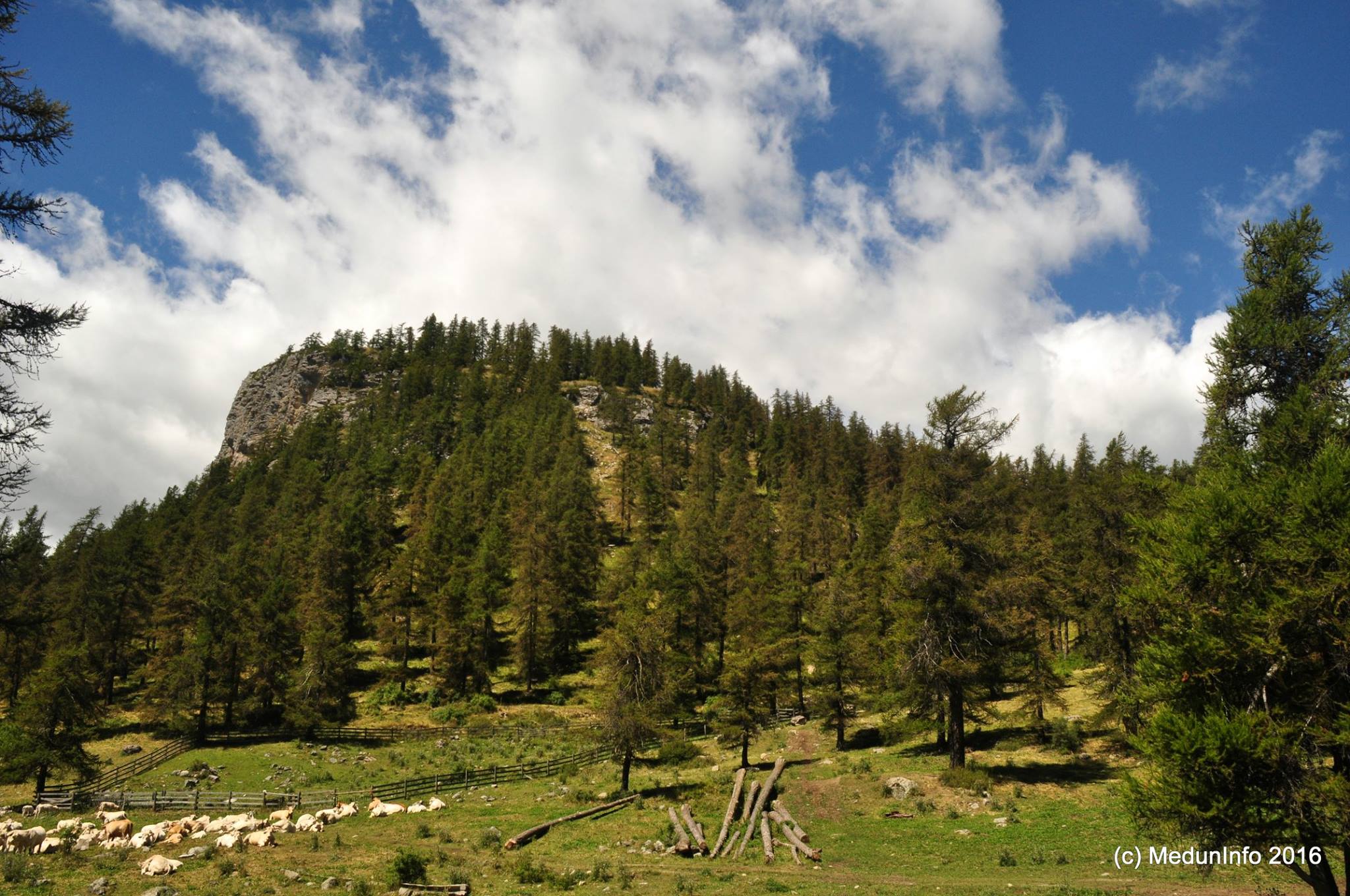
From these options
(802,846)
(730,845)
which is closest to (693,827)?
(730,845)

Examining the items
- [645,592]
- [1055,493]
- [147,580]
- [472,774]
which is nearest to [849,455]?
[1055,493]

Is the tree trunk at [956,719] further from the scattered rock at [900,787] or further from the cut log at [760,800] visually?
the cut log at [760,800]

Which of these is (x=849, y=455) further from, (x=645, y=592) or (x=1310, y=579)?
(x=1310, y=579)

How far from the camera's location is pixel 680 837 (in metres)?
23.6

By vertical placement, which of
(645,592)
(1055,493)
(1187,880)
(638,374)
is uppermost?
(638,374)

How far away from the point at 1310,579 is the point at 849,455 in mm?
106366

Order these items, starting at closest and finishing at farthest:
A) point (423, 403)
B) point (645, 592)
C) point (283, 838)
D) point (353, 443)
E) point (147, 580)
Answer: point (283, 838) → point (645, 592) → point (147, 580) → point (353, 443) → point (423, 403)

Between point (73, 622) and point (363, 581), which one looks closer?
point (73, 622)

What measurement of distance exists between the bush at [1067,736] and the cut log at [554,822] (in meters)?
20.0

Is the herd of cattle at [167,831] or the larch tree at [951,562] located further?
the larch tree at [951,562]

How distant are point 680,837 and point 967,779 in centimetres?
1150

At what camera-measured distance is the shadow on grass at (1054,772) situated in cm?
2652

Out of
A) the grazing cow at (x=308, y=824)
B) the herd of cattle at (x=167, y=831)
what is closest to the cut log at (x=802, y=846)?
the herd of cattle at (x=167, y=831)

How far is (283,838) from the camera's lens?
25.8 meters
